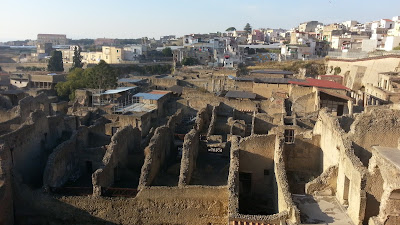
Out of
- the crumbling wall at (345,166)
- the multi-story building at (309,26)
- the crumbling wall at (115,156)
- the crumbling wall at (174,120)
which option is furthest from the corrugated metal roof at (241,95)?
the multi-story building at (309,26)

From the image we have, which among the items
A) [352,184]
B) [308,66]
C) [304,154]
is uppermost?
[308,66]

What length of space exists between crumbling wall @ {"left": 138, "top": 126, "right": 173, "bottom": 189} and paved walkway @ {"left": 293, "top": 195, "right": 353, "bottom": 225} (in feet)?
19.7

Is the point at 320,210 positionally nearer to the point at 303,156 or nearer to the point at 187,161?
the point at 303,156

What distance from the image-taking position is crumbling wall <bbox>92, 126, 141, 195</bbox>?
47.4ft

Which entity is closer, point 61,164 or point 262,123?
point 61,164

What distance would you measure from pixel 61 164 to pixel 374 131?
1352cm

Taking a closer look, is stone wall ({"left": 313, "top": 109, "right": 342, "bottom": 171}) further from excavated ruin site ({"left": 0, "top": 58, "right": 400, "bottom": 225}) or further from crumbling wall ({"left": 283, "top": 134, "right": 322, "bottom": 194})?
crumbling wall ({"left": 283, "top": 134, "right": 322, "bottom": 194})

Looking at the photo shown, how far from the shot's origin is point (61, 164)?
16312 mm

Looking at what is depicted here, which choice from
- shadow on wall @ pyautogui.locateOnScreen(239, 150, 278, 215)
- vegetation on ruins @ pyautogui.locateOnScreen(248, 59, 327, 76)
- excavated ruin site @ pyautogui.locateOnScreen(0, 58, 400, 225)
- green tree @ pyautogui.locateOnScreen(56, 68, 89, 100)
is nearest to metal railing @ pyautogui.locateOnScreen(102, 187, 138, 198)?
excavated ruin site @ pyautogui.locateOnScreen(0, 58, 400, 225)

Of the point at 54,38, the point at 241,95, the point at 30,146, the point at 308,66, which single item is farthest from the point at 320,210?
the point at 54,38

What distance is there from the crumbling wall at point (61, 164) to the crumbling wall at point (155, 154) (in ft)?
12.0

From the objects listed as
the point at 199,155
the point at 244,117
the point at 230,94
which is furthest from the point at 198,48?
the point at 199,155

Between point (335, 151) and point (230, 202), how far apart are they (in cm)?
500

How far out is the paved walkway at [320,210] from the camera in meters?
11.2
